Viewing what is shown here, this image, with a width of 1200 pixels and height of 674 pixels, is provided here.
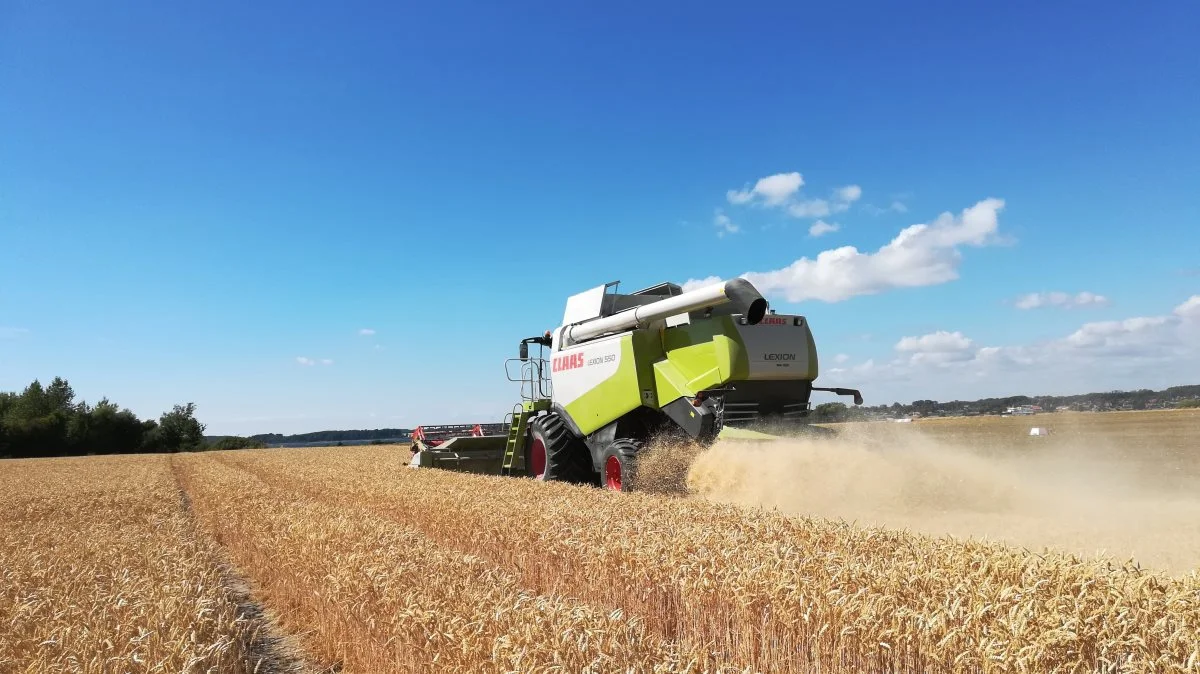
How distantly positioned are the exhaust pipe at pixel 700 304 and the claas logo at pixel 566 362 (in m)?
0.91

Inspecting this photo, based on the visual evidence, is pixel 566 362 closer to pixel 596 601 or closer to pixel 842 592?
pixel 596 601

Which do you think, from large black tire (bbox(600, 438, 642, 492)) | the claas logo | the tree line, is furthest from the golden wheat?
the tree line

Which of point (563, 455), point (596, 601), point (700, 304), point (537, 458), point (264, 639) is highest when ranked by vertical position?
point (700, 304)

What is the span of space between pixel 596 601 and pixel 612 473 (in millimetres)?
5592

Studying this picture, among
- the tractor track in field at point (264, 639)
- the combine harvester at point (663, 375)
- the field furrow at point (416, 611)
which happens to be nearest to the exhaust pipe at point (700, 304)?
the combine harvester at point (663, 375)

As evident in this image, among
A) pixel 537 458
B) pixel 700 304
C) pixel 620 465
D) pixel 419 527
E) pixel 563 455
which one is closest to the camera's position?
pixel 419 527

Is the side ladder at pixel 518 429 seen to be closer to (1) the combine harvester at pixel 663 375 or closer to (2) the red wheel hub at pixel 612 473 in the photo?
(1) the combine harvester at pixel 663 375

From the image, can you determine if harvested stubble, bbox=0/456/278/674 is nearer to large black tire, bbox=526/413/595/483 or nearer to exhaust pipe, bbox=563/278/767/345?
large black tire, bbox=526/413/595/483

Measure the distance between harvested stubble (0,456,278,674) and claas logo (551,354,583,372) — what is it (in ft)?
19.2

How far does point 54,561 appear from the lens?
5762 millimetres

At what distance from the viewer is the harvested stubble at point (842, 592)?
9.46ft

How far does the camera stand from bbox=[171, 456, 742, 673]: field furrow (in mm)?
2895

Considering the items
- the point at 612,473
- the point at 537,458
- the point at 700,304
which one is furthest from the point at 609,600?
the point at 537,458

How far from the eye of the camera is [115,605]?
3949 mm
